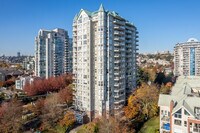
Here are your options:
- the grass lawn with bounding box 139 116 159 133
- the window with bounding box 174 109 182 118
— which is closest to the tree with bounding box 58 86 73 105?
the grass lawn with bounding box 139 116 159 133

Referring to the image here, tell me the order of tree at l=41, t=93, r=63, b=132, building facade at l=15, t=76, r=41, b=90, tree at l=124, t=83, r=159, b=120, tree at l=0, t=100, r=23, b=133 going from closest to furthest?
tree at l=0, t=100, r=23, b=133 → tree at l=41, t=93, r=63, b=132 → tree at l=124, t=83, r=159, b=120 → building facade at l=15, t=76, r=41, b=90

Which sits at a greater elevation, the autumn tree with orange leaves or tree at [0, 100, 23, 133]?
the autumn tree with orange leaves

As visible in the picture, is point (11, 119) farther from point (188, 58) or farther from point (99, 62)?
point (188, 58)

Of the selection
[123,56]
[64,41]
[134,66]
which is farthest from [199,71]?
[64,41]

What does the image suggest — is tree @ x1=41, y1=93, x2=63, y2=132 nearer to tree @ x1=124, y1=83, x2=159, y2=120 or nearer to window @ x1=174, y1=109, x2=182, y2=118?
tree @ x1=124, y1=83, x2=159, y2=120

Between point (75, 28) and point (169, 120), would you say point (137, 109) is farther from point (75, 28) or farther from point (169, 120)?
point (75, 28)
